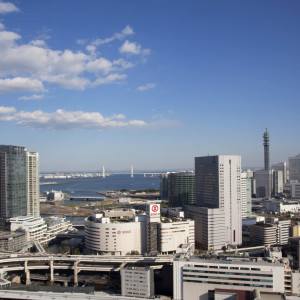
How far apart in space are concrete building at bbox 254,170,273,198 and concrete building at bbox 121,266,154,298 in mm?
38094

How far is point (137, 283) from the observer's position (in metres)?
13.4

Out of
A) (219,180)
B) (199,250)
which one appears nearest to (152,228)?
(199,250)

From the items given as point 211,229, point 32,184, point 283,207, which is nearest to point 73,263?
point 211,229

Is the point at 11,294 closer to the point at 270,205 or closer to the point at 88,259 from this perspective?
the point at 88,259

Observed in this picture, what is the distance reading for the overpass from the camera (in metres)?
16.5

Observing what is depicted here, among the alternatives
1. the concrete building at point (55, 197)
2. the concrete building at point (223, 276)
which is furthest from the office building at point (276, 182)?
the concrete building at point (223, 276)

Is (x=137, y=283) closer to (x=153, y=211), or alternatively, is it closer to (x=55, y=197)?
(x=153, y=211)

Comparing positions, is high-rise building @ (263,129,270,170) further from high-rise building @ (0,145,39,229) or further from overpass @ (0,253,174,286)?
overpass @ (0,253,174,286)

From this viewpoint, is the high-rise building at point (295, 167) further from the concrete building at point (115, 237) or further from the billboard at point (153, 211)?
the concrete building at point (115, 237)

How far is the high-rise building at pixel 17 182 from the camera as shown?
26.2 m

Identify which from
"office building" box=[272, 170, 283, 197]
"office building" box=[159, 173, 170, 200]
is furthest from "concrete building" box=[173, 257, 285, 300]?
"office building" box=[272, 170, 283, 197]

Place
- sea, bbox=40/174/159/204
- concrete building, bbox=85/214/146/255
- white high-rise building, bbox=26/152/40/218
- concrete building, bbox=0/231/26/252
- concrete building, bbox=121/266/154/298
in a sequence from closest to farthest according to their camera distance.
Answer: concrete building, bbox=121/266/154/298 < concrete building, bbox=85/214/146/255 < concrete building, bbox=0/231/26/252 < white high-rise building, bbox=26/152/40/218 < sea, bbox=40/174/159/204

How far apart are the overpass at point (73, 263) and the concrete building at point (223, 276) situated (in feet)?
12.4

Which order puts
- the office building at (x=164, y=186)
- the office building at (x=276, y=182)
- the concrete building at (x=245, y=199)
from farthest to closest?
the office building at (x=276, y=182) → the office building at (x=164, y=186) → the concrete building at (x=245, y=199)
